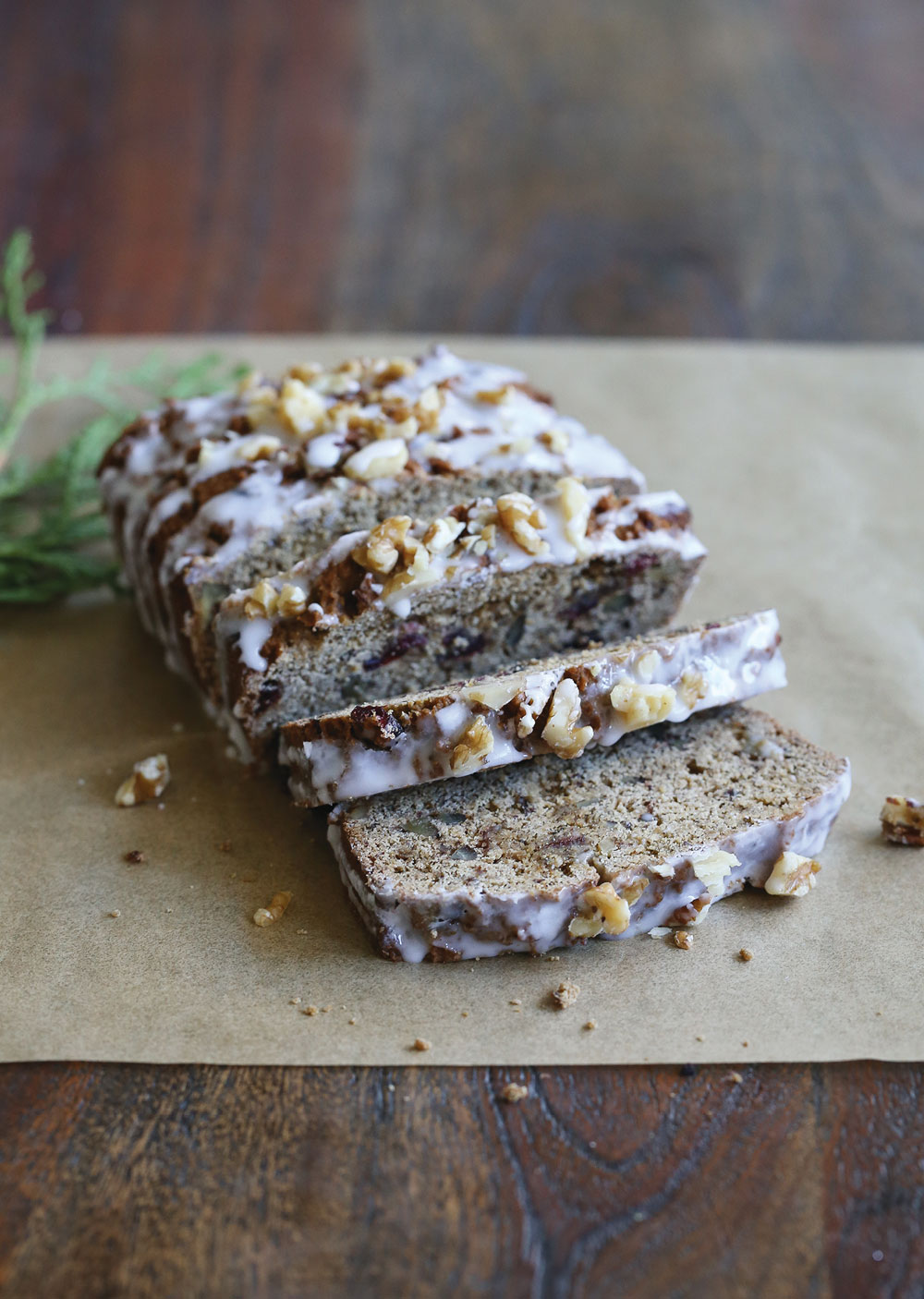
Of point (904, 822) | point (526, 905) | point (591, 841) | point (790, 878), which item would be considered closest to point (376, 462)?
point (591, 841)

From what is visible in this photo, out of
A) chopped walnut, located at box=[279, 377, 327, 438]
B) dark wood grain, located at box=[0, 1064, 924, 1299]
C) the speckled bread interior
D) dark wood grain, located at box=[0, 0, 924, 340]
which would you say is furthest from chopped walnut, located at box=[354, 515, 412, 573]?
dark wood grain, located at box=[0, 0, 924, 340]

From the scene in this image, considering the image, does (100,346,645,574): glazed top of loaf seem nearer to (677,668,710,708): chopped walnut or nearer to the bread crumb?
(677,668,710,708): chopped walnut

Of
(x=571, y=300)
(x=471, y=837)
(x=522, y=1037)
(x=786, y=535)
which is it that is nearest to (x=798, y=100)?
(x=571, y=300)

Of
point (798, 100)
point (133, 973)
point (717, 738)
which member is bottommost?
point (133, 973)

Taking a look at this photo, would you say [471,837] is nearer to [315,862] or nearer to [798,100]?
[315,862]

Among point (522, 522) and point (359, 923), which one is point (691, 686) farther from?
point (359, 923)

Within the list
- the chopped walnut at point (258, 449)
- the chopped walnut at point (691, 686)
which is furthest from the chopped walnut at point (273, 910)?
the chopped walnut at point (258, 449)

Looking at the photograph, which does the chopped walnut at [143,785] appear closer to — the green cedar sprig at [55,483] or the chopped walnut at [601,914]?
the green cedar sprig at [55,483]
